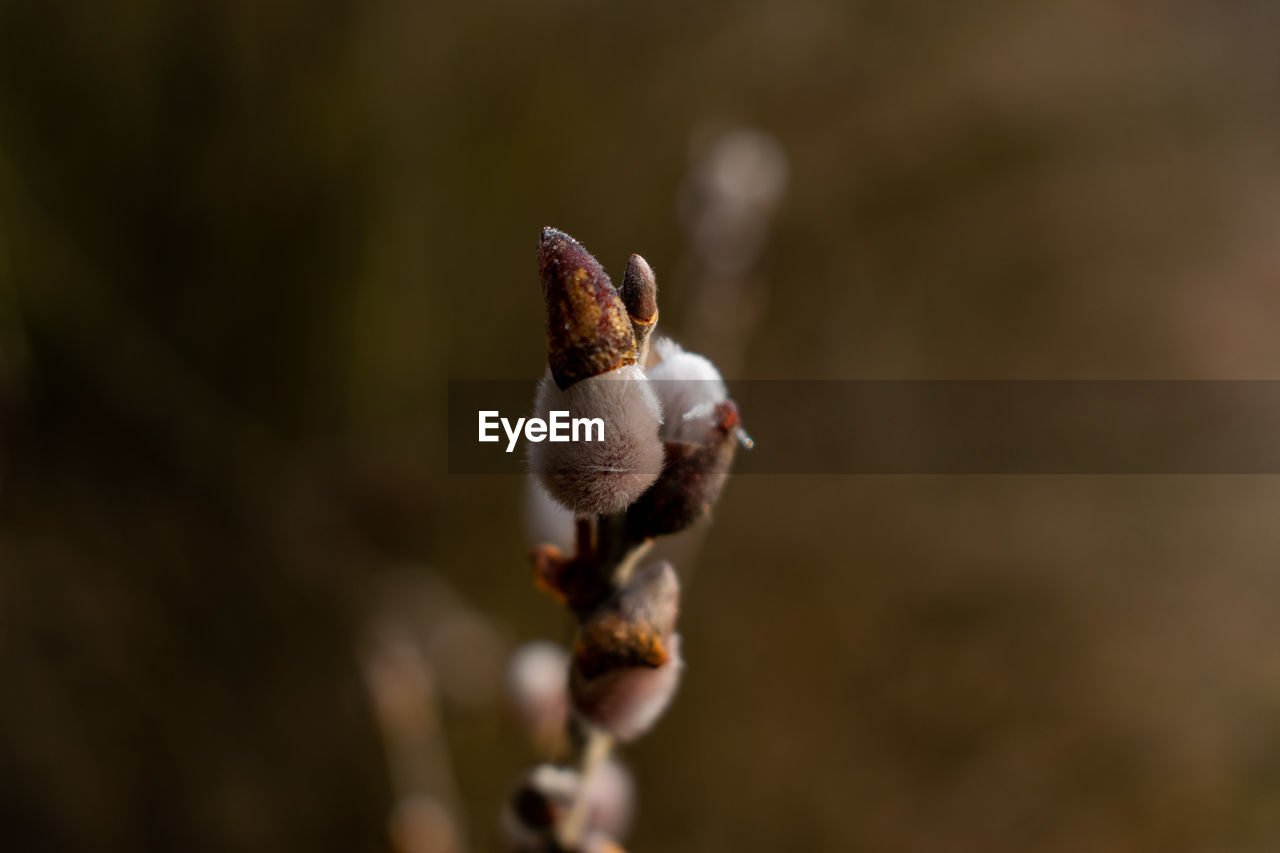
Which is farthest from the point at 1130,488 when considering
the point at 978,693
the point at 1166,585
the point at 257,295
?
the point at 257,295

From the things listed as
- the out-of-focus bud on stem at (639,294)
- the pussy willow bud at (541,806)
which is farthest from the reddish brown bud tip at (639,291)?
the pussy willow bud at (541,806)

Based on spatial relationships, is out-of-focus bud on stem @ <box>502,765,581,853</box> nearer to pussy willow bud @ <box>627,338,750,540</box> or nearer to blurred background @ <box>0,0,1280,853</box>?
pussy willow bud @ <box>627,338,750,540</box>

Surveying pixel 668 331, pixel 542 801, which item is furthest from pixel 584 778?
pixel 668 331

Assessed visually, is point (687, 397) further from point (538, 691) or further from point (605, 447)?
point (538, 691)

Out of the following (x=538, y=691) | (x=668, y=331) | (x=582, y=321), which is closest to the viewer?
(x=582, y=321)

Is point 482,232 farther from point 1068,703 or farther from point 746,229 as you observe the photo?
point 1068,703

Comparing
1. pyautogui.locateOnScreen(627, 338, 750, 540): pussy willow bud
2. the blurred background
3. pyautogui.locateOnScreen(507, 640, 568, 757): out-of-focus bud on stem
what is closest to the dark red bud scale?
pyautogui.locateOnScreen(627, 338, 750, 540): pussy willow bud
